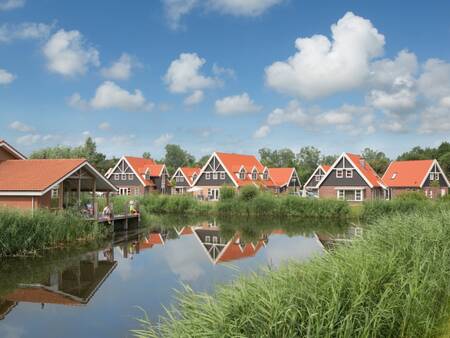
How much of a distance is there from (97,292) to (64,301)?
1310mm

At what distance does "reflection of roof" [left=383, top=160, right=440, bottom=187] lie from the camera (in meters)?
52.1

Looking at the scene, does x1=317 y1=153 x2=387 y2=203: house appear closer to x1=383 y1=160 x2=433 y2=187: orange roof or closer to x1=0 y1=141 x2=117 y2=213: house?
x1=383 y1=160 x2=433 y2=187: orange roof

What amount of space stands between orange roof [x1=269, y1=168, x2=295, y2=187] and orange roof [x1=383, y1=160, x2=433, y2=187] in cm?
1823

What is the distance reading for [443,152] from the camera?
78.5 metres

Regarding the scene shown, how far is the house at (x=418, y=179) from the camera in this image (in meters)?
51.8

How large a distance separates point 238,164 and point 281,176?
43.1ft

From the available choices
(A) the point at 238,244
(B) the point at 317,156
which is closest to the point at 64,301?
(A) the point at 238,244

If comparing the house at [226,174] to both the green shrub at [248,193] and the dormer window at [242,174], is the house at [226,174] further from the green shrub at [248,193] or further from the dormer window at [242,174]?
the green shrub at [248,193]

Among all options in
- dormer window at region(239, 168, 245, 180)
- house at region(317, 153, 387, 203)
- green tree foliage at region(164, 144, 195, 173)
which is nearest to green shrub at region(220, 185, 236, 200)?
dormer window at region(239, 168, 245, 180)

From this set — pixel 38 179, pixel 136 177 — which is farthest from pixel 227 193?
pixel 38 179

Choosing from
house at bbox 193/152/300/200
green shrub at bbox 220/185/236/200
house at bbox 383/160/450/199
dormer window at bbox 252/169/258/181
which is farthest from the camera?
dormer window at bbox 252/169/258/181

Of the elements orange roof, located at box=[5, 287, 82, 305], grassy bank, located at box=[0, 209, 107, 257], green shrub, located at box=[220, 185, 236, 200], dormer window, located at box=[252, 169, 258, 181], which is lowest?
orange roof, located at box=[5, 287, 82, 305]

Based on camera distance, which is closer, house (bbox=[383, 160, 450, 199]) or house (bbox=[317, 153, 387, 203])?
house (bbox=[317, 153, 387, 203])

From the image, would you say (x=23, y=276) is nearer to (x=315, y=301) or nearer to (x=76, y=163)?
(x=76, y=163)
